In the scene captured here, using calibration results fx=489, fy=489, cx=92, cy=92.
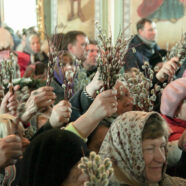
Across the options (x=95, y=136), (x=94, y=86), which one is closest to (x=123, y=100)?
(x=94, y=86)

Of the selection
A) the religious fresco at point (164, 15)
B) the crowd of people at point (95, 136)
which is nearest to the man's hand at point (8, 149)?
the crowd of people at point (95, 136)

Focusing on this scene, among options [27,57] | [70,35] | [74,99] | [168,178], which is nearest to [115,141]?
[168,178]

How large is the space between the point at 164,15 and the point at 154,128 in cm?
848

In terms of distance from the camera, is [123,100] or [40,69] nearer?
[123,100]

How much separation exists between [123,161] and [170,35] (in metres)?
8.43

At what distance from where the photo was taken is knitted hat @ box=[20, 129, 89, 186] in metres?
1.82

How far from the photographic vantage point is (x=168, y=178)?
7.95ft

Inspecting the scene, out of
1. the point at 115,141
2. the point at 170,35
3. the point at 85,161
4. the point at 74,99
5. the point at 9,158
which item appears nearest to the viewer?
the point at 85,161

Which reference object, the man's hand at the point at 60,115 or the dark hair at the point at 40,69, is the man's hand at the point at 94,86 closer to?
the man's hand at the point at 60,115

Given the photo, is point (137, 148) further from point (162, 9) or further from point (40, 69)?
point (162, 9)

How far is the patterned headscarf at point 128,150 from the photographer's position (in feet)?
7.23

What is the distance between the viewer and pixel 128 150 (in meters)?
2.20

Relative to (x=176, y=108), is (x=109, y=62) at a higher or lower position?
higher

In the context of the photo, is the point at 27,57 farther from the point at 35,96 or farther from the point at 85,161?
the point at 85,161
